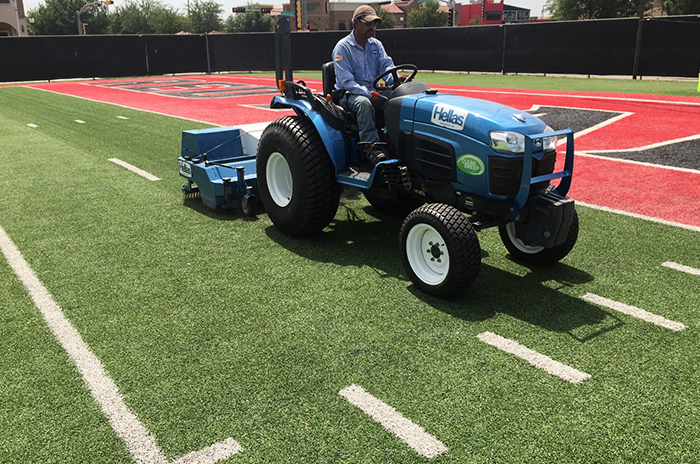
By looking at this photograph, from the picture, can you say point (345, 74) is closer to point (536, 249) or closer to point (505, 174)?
point (505, 174)

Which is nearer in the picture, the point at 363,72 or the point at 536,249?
the point at 536,249

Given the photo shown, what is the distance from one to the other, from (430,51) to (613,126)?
20.4m

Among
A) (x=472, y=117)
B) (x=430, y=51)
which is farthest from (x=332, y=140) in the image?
(x=430, y=51)

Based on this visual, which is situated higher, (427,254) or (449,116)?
(449,116)

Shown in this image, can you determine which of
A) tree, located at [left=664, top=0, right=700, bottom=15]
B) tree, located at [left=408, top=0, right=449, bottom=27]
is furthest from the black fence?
tree, located at [left=408, top=0, right=449, bottom=27]

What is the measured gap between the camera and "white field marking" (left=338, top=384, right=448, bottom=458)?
2656 millimetres

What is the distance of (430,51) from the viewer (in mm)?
30328

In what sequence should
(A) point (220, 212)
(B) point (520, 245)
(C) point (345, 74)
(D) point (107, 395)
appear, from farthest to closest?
(A) point (220, 212) < (C) point (345, 74) < (B) point (520, 245) < (D) point (107, 395)

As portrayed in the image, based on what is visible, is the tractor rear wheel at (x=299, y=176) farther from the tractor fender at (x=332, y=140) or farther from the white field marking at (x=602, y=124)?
the white field marking at (x=602, y=124)

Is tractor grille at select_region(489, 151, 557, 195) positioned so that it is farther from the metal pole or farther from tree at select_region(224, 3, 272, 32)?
tree at select_region(224, 3, 272, 32)

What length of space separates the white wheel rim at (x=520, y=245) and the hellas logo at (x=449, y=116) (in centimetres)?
107

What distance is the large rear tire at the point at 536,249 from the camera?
4.52 m

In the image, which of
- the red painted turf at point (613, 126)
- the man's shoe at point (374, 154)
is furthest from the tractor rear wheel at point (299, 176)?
the red painted turf at point (613, 126)

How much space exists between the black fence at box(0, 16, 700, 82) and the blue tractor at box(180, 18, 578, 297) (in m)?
20.3
